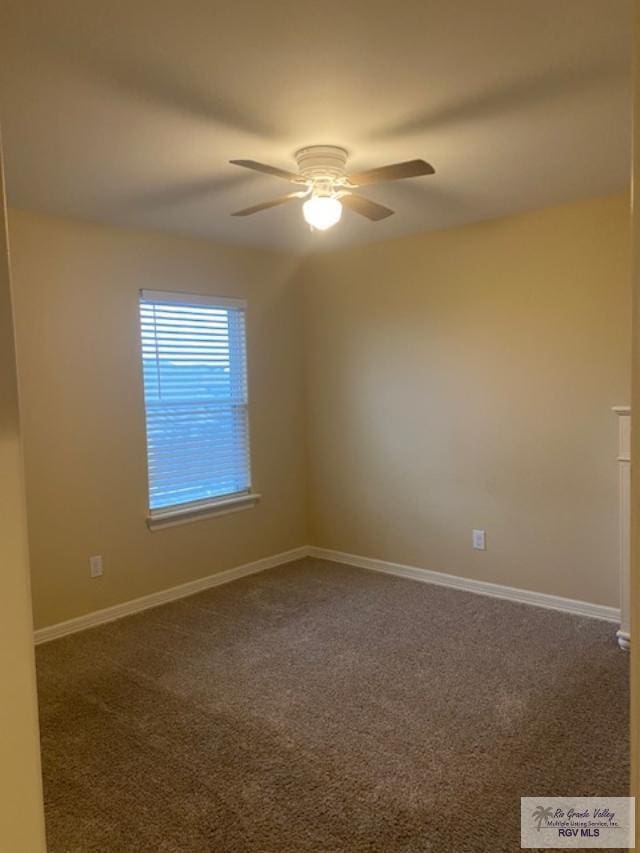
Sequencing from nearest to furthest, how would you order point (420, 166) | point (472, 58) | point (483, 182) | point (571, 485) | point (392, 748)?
point (472, 58) → point (420, 166) → point (392, 748) → point (483, 182) → point (571, 485)

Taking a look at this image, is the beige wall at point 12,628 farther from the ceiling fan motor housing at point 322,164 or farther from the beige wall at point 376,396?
the beige wall at point 376,396

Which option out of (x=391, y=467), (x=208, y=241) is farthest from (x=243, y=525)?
(x=208, y=241)

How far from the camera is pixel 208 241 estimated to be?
414 centimetres

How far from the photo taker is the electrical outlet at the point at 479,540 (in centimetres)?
404

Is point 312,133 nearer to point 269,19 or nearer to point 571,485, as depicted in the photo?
point 269,19

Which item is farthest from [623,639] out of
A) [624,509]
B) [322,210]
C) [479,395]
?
[322,210]

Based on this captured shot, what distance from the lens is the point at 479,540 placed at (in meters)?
4.06

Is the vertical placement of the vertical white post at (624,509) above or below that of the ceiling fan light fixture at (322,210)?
below

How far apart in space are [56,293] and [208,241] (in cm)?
111

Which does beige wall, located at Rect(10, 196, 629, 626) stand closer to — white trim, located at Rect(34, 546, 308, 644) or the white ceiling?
white trim, located at Rect(34, 546, 308, 644)

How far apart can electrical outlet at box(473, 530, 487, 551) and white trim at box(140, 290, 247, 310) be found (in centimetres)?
220

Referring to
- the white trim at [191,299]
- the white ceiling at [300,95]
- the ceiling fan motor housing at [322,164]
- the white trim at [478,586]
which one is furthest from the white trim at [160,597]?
the ceiling fan motor housing at [322,164]

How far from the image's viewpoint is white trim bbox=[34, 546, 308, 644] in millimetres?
3518

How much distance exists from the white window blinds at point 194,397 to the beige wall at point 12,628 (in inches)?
117
